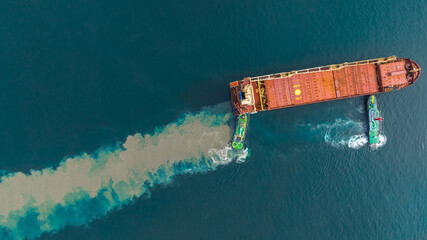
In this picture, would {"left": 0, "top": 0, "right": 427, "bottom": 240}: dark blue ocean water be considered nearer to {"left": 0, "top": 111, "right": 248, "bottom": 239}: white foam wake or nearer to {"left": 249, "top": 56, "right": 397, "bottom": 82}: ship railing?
{"left": 0, "top": 111, "right": 248, "bottom": 239}: white foam wake

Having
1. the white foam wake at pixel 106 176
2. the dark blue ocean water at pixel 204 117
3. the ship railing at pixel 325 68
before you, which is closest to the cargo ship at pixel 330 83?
the ship railing at pixel 325 68

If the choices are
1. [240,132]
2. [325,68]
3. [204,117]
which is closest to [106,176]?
[204,117]

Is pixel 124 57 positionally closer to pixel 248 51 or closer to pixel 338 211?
Result: pixel 248 51

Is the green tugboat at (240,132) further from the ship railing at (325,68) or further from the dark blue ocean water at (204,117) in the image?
the ship railing at (325,68)

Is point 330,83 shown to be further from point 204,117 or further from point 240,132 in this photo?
point 204,117

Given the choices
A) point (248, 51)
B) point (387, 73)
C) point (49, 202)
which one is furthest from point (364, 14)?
point (49, 202)
